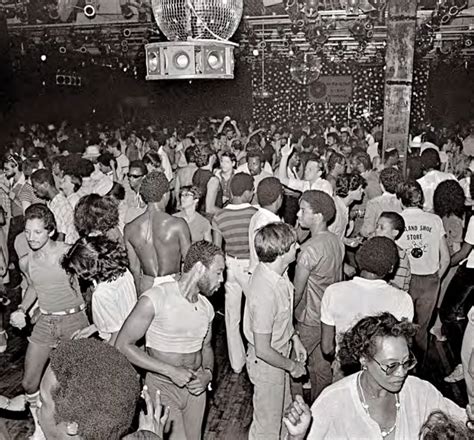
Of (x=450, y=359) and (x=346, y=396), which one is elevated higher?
(x=346, y=396)

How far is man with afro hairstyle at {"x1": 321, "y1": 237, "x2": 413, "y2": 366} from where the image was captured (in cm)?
282

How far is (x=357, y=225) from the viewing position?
538 centimetres

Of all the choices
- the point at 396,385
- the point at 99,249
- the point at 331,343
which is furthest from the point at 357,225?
the point at 396,385

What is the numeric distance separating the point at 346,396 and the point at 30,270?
195 centimetres

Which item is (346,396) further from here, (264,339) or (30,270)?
(30,270)

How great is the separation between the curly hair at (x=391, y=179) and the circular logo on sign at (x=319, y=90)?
11.7 metres

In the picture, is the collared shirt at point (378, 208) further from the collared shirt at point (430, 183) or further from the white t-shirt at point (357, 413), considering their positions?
the white t-shirt at point (357, 413)

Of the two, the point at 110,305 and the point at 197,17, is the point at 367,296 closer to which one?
the point at 110,305

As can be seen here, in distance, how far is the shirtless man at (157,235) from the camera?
3832 millimetres

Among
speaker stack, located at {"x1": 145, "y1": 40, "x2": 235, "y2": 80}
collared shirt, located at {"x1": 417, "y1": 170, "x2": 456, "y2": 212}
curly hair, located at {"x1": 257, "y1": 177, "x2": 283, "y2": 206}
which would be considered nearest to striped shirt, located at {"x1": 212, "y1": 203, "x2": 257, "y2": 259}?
curly hair, located at {"x1": 257, "y1": 177, "x2": 283, "y2": 206}

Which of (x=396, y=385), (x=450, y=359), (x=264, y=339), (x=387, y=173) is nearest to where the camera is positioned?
(x=396, y=385)

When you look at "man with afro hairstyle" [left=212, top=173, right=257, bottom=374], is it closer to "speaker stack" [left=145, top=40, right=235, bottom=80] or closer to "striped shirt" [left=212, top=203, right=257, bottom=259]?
"striped shirt" [left=212, top=203, right=257, bottom=259]

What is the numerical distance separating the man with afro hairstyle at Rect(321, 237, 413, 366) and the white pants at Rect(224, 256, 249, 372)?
1.30 m

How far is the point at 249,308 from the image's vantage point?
2887 mm
